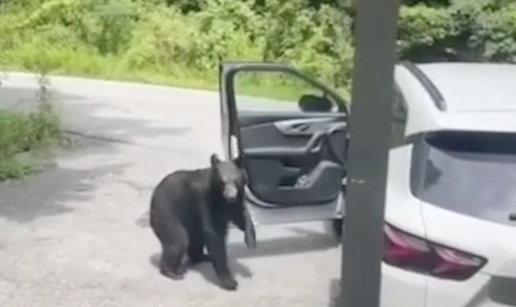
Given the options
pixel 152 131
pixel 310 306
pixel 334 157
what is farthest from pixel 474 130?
pixel 152 131

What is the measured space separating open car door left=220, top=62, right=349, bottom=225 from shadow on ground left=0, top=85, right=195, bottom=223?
6.63ft

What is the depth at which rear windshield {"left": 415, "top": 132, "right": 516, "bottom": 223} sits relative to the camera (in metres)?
3.88

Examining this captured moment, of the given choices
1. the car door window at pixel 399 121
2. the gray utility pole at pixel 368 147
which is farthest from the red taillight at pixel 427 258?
the gray utility pole at pixel 368 147

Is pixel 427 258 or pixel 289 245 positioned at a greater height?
pixel 427 258

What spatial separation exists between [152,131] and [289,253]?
5428mm

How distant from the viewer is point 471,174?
396cm

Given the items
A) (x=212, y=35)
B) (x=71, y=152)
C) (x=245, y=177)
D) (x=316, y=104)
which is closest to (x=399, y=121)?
(x=245, y=177)

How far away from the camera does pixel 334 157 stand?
693cm

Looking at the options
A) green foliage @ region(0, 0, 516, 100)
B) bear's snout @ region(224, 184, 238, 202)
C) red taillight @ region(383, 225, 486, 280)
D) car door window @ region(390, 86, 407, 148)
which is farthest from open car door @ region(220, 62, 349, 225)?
green foliage @ region(0, 0, 516, 100)

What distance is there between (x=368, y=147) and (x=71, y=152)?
850cm

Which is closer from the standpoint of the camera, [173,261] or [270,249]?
[173,261]

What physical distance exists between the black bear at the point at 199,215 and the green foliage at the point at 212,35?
10.8 m

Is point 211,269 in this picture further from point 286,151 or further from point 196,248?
point 286,151

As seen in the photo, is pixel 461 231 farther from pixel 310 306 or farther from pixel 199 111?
pixel 199 111
